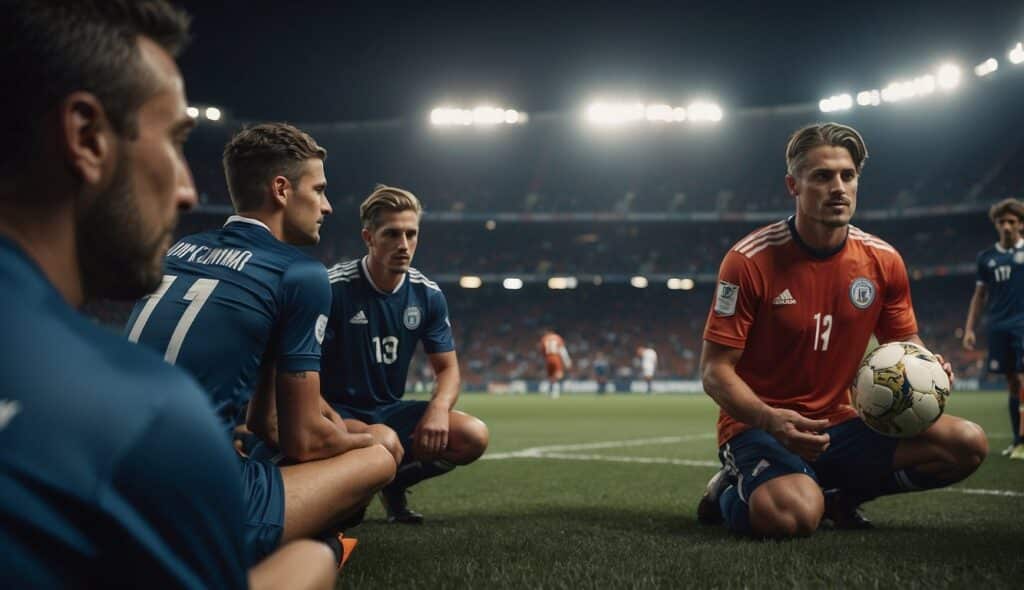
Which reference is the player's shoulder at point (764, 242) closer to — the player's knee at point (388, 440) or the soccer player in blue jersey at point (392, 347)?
the soccer player in blue jersey at point (392, 347)

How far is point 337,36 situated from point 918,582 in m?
31.1

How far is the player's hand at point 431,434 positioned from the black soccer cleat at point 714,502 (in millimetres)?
1460

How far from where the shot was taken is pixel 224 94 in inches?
1449

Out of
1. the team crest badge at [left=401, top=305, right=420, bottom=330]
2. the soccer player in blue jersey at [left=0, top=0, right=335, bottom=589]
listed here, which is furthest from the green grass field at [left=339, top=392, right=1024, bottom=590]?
the soccer player in blue jersey at [left=0, top=0, right=335, bottom=589]

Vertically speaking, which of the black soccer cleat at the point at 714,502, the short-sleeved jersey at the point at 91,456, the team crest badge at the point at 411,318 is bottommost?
the black soccer cleat at the point at 714,502

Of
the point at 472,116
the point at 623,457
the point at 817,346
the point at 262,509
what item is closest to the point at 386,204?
the point at 817,346

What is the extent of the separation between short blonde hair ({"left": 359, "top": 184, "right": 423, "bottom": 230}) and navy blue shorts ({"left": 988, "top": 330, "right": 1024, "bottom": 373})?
276 inches

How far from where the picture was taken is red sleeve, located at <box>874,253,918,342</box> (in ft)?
14.7

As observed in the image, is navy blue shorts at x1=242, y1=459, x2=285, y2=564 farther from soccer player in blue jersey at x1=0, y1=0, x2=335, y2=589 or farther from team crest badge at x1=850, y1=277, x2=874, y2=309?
team crest badge at x1=850, y1=277, x2=874, y2=309

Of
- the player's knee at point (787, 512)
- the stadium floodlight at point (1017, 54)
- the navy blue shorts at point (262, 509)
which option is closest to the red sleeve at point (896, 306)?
the player's knee at point (787, 512)

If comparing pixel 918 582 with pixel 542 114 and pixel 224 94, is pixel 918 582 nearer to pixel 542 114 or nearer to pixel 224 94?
pixel 224 94

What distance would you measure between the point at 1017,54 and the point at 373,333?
117 ft

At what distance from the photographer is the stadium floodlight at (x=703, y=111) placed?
42.5 meters

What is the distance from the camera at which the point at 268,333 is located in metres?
2.83
